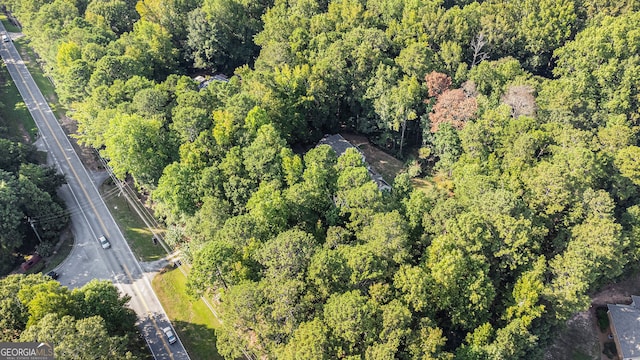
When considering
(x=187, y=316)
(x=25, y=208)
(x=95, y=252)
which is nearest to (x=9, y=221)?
(x=25, y=208)

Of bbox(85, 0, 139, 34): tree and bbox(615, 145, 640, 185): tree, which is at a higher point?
bbox(85, 0, 139, 34): tree

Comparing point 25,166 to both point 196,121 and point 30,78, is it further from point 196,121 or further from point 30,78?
point 30,78

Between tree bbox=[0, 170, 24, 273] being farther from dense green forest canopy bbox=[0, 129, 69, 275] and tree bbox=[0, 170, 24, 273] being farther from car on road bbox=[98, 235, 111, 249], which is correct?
car on road bbox=[98, 235, 111, 249]

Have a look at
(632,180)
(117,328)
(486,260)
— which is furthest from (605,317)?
(117,328)

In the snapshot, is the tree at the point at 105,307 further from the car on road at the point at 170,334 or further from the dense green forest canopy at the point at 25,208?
the dense green forest canopy at the point at 25,208

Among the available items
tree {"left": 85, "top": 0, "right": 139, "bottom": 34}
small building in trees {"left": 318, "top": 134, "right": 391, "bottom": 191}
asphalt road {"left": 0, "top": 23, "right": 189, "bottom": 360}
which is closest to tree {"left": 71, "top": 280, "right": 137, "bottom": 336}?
asphalt road {"left": 0, "top": 23, "right": 189, "bottom": 360}

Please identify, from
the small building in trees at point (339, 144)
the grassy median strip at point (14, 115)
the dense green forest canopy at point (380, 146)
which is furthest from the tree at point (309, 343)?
the grassy median strip at point (14, 115)
